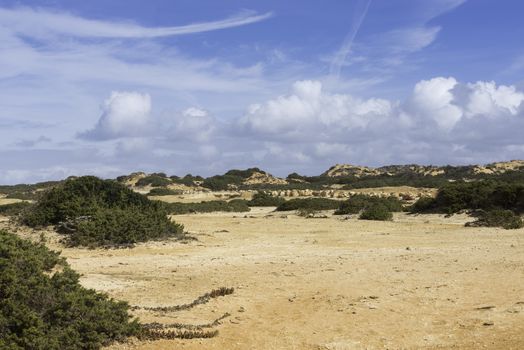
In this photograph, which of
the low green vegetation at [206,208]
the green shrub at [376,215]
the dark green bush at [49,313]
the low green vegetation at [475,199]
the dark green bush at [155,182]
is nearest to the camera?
the dark green bush at [49,313]

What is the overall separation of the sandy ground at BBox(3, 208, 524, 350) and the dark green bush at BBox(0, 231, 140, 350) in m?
0.39

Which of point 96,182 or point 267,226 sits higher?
point 96,182

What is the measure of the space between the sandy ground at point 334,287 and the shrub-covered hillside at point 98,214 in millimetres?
837

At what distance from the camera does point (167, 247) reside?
55.7 ft

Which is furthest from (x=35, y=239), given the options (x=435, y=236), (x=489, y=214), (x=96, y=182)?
(x=489, y=214)

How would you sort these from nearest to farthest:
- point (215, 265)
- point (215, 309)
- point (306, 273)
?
point (215, 309) → point (306, 273) → point (215, 265)

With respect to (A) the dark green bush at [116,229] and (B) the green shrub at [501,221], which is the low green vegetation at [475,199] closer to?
(B) the green shrub at [501,221]

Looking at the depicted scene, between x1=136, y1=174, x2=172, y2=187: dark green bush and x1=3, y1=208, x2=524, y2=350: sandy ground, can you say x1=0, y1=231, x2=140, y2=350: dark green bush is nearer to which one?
x1=3, y1=208, x2=524, y2=350: sandy ground

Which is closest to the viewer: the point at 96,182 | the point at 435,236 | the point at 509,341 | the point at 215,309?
the point at 509,341

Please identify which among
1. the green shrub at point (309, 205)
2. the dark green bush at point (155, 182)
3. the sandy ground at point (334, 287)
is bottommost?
the sandy ground at point (334, 287)

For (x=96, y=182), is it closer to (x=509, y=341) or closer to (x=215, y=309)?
(x=215, y=309)

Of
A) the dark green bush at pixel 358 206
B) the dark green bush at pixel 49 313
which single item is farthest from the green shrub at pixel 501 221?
the dark green bush at pixel 49 313

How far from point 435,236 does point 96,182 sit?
1170 cm

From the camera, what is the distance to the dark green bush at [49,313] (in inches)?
266
